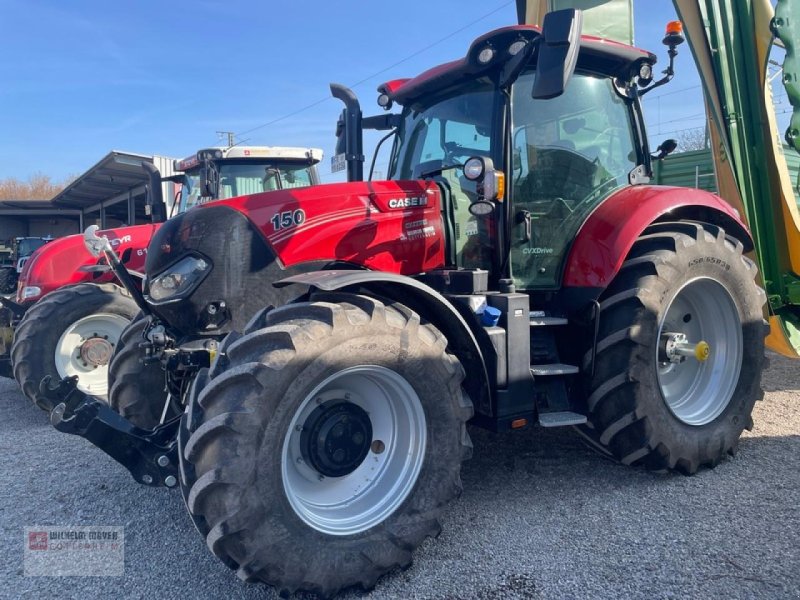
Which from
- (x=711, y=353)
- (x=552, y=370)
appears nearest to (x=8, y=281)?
(x=552, y=370)

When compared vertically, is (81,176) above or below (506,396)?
above

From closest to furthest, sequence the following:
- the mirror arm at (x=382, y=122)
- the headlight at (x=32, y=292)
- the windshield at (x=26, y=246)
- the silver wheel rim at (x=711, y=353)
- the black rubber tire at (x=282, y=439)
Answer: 1. the black rubber tire at (x=282, y=439)
2. the silver wheel rim at (x=711, y=353)
3. the mirror arm at (x=382, y=122)
4. the headlight at (x=32, y=292)
5. the windshield at (x=26, y=246)

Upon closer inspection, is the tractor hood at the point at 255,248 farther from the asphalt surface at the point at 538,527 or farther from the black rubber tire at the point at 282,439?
the asphalt surface at the point at 538,527

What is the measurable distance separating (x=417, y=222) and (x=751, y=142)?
3.21 meters

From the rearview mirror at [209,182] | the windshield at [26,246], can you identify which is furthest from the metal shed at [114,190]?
the rearview mirror at [209,182]

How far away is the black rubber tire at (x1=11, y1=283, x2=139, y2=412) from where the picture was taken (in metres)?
5.28

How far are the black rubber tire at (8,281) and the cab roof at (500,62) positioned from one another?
23.8 ft

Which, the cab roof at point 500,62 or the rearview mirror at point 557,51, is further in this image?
the cab roof at point 500,62

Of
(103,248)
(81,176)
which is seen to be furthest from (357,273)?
(81,176)

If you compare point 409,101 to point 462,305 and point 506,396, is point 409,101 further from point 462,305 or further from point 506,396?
point 506,396

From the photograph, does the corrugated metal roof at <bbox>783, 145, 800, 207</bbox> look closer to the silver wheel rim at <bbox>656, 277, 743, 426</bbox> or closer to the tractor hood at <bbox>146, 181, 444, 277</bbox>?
the silver wheel rim at <bbox>656, 277, 743, 426</bbox>

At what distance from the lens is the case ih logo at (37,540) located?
9.72ft

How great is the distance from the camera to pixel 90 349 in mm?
5621

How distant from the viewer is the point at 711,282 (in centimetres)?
387
